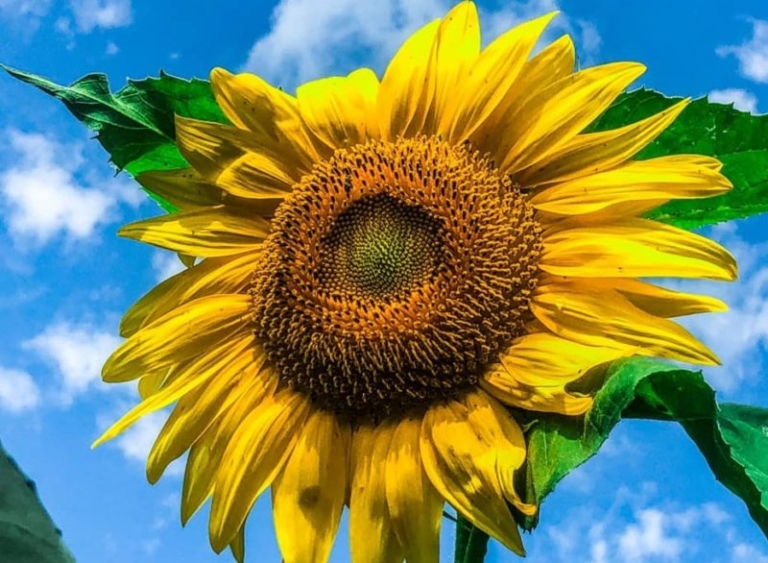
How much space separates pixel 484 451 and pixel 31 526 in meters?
0.72

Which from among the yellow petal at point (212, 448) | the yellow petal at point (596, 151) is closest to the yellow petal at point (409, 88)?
the yellow petal at point (596, 151)

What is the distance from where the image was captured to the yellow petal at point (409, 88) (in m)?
2.03

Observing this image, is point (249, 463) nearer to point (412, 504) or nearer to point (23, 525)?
point (412, 504)

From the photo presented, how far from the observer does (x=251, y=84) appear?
6.95 ft

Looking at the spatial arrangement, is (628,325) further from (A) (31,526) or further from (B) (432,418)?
(A) (31,526)

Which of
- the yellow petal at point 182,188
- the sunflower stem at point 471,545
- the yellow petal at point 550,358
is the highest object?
the yellow petal at point 182,188

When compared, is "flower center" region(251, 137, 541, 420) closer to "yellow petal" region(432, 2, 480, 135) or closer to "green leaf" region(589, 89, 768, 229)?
"yellow petal" region(432, 2, 480, 135)

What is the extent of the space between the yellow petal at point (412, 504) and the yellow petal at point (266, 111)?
671 mm

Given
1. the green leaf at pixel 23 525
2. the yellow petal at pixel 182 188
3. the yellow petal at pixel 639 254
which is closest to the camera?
the green leaf at pixel 23 525

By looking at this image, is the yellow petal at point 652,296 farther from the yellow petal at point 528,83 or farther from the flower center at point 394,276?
the yellow petal at point 528,83

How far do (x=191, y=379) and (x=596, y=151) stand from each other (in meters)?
0.91

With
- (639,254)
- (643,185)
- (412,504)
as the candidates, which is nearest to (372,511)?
(412,504)

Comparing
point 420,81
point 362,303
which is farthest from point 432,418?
point 420,81

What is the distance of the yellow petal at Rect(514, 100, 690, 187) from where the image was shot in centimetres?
185
